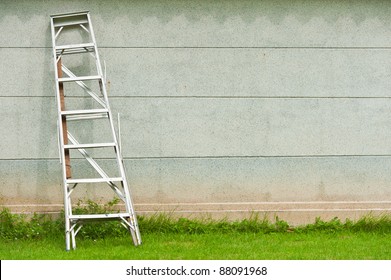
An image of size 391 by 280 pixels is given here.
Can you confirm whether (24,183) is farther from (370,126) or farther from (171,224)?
(370,126)

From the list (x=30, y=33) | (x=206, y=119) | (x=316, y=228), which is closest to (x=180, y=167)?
(x=206, y=119)

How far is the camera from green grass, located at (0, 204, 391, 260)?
8.04 m

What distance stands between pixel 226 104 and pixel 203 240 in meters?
1.60

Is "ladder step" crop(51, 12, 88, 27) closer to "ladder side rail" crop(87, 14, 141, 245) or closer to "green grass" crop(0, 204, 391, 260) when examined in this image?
"ladder side rail" crop(87, 14, 141, 245)

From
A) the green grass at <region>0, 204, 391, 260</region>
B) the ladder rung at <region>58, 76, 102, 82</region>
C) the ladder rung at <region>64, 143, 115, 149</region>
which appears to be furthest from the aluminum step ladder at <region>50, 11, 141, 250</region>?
the green grass at <region>0, 204, 391, 260</region>

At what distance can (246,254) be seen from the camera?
26.4 ft

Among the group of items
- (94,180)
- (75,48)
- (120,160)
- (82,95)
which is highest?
(75,48)

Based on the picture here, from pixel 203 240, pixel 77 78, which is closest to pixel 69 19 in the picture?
pixel 77 78

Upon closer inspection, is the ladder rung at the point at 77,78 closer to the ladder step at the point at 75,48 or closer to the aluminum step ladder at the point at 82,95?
the aluminum step ladder at the point at 82,95

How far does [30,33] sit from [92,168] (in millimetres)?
1650

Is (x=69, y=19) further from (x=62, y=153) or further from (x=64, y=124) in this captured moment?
(x=62, y=153)

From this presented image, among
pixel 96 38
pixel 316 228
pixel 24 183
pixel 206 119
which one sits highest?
pixel 96 38

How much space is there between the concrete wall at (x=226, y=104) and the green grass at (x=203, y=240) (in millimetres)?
192

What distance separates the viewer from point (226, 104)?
9453 mm
